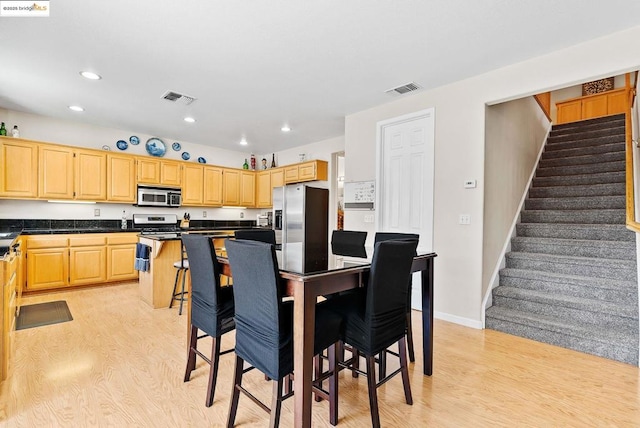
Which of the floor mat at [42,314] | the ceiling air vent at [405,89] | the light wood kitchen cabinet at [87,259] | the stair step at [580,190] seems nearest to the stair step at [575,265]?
the stair step at [580,190]

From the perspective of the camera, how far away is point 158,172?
5.61 metres

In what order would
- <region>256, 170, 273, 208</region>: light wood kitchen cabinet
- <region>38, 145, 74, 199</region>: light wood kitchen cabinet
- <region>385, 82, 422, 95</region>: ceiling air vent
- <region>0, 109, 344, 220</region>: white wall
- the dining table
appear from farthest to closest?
<region>256, 170, 273, 208</region>: light wood kitchen cabinet → <region>0, 109, 344, 220</region>: white wall → <region>38, 145, 74, 199</region>: light wood kitchen cabinet → <region>385, 82, 422, 95</region>: ceiling air vent → the dining table

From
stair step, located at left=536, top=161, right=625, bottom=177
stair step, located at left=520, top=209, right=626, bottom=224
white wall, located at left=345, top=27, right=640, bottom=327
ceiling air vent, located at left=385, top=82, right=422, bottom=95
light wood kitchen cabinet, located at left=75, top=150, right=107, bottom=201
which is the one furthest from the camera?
light wood kitchen cabinet, located at left=75, top=150, right=107, bottom=201

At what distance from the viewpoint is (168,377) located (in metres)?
2.19

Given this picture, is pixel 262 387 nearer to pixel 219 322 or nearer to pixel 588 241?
pixel 219 322

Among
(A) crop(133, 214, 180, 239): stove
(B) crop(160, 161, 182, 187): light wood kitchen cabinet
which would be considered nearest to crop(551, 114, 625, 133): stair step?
(B) crop(160, 161, 182, 187): light wood kitchen cabinet

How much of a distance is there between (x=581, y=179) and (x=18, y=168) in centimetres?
804

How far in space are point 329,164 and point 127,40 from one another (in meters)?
3.79

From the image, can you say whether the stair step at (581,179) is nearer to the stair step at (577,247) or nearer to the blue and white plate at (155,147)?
the stair step at (577,247)

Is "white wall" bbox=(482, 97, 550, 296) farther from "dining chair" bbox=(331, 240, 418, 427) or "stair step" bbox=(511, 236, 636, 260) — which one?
"dining chair" bbox=(331, 240, 418, 427)

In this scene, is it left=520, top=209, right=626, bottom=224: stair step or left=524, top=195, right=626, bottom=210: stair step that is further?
→ left=524, top=195, right=626, bottom=210: stair step

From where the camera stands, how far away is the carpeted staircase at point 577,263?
279 centimetres

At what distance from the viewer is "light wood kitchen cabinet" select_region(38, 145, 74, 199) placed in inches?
178

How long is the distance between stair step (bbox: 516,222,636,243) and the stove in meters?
5.48
